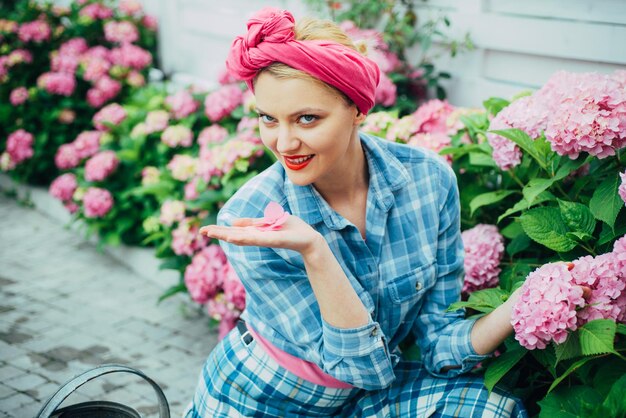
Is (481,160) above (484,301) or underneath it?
above

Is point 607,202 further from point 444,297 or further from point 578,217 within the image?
point 444,297

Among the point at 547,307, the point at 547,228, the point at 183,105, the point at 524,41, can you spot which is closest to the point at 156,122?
the point at 183,105

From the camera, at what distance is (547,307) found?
6.02 ft

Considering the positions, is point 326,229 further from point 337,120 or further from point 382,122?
point 382,122

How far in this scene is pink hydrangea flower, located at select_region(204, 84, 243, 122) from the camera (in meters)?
4.55

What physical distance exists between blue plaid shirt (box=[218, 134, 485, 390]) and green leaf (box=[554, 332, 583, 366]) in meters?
0.29

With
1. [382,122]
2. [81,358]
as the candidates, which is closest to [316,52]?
[382,122]

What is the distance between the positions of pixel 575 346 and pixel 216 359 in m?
1.16

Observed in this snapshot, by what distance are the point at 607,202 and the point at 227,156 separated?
2127mm

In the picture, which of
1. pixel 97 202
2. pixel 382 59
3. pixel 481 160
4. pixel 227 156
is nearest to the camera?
pixel 481 160

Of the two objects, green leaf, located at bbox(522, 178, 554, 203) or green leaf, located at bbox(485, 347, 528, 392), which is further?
green leaf, located at bbox(522, 178, 554, 203)

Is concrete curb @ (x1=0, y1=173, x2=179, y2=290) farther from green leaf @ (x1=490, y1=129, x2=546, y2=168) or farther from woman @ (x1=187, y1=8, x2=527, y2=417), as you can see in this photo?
green leaf @ (x1=490, y1=129, x2=546, y2=168)

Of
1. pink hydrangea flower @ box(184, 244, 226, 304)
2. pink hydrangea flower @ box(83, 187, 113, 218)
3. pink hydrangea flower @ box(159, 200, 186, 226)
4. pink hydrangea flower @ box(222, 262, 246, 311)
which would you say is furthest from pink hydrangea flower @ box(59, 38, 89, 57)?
pink hydrangea flower @ box(222, 262, 246, 311)

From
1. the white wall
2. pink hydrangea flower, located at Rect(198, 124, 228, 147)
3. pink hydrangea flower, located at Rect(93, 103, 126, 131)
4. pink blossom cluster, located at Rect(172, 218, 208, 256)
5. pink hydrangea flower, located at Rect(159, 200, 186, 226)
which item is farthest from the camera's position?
pink hydrangea flower, located at Rect(93, 103, 126, 131)
